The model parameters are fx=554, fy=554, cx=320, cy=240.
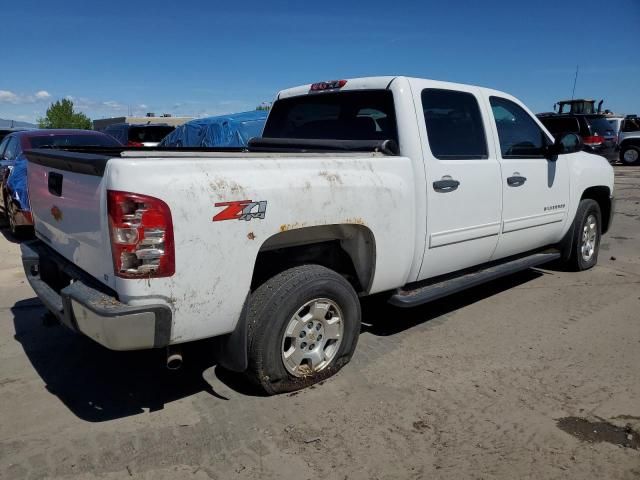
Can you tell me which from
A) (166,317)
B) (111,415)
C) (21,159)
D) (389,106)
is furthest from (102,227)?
(21,159)

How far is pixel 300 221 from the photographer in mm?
3107

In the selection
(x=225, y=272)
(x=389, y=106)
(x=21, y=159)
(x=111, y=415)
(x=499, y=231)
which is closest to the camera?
(x=225, y=272)

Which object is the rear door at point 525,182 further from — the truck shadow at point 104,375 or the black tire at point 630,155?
the black tire at point 630,155

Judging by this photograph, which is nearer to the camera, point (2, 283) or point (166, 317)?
point (166, 317)

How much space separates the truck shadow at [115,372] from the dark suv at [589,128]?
1420cm

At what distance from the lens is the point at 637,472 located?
105 inches

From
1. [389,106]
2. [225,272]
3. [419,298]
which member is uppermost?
[389,106]

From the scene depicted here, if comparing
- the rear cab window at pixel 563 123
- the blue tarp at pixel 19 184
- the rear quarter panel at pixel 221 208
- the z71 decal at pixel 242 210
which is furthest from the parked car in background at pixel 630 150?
the z71 decal at pixel 242 210

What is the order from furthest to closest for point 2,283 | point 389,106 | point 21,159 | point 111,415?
point 21,159, point 2,283, point 389,106, point 111,415

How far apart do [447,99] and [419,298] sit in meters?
1.57

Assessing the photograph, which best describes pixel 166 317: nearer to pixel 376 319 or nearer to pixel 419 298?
pixel 419 298

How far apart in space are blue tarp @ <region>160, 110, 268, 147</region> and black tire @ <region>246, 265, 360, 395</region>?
28.4ft

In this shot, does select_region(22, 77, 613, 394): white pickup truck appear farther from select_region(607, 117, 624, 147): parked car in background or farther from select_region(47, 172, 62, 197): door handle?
select_region(607, 117, 624, 147): parked car in background

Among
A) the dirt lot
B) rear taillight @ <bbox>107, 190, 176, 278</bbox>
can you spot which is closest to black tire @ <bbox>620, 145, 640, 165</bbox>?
the dirt lot
